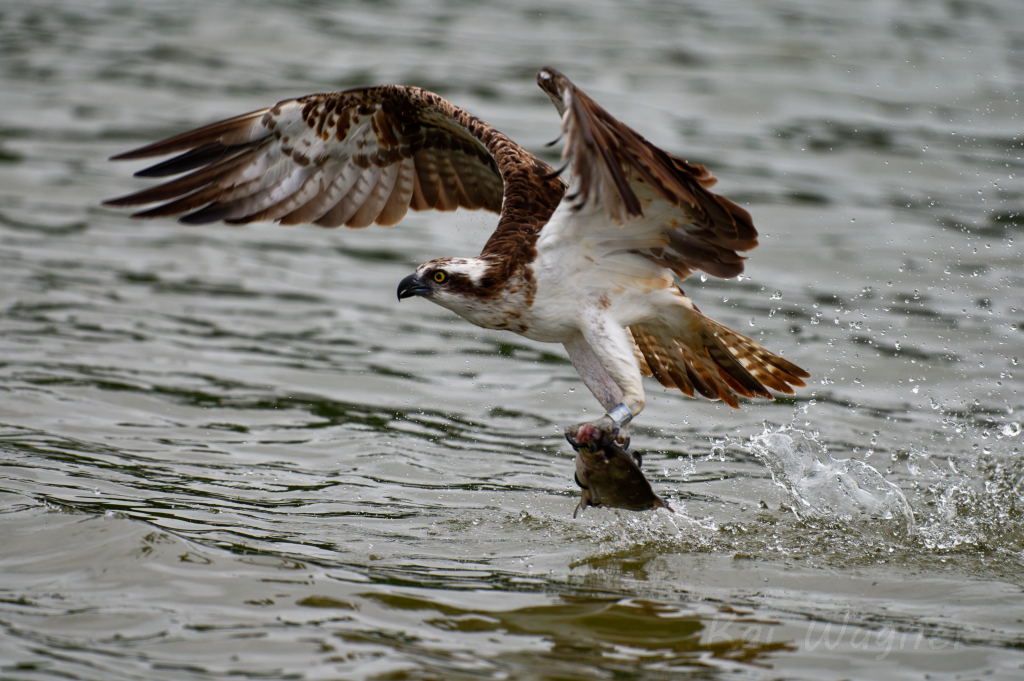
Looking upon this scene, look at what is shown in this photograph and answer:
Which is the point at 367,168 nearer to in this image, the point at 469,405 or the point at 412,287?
the point at 412,287

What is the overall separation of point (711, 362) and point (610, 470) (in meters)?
1.23

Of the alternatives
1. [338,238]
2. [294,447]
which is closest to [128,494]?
[294,447]

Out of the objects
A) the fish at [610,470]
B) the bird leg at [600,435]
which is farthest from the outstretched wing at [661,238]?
the fish at [610,470]

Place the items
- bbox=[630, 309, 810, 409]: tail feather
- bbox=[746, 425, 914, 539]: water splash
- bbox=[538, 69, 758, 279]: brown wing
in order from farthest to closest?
bbox=[746, 425, 914, 539]: water splash < bbox=[630, 309, 810, 409]: tail feather < bbox=[538, 69, 758, 279]: brown wing

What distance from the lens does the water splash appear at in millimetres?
6070

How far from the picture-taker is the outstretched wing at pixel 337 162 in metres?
6.21

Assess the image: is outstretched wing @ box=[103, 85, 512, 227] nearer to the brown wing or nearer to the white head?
the white head

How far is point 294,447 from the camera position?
23.8 feet

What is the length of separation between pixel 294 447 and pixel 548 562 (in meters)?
2.50

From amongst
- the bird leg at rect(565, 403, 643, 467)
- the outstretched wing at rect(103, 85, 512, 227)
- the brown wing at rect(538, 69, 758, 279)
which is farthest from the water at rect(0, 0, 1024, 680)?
the outstretched wing at rect(103, 85, 512, 227)

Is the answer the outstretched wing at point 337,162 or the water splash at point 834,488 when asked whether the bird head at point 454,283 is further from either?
the water splash at point 834,488

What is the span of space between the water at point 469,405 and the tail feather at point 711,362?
2.39ft

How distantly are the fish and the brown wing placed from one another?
1018 millimetres

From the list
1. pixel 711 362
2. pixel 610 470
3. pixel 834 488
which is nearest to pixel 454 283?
pixel 610 470
